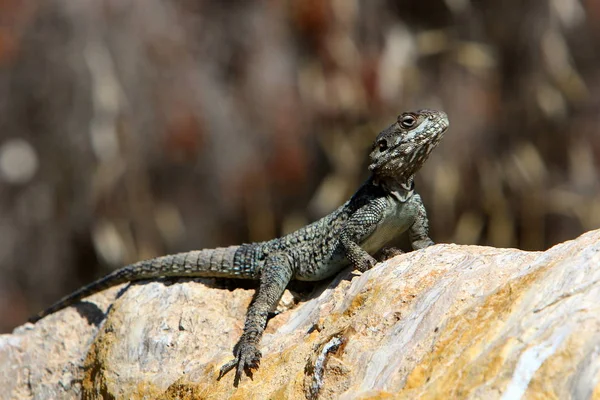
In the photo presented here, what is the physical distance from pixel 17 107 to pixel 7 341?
6.90m

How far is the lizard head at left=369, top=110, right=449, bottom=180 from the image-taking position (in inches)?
274

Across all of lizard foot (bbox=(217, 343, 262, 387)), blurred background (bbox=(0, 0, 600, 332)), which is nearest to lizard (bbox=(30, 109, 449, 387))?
lizard foot (bbox=(217, 343, 262, 387))

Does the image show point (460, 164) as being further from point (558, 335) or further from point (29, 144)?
point (558, 335)

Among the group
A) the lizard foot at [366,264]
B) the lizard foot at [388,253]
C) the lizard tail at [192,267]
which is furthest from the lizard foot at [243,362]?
the lizard foot at [388,253]

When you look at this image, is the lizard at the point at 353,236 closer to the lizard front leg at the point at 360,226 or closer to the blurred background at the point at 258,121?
the lizard front leg at the point at 360,226

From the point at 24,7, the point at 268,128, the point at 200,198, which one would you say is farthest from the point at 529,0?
the point at 24,7

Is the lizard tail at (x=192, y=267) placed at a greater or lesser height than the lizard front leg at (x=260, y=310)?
greater

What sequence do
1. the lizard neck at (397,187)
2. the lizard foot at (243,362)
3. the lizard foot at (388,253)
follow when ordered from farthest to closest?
1. the lizard neck at (397,187)
2. the lizard foot at (388,253)
3. the lizard foot at (243,362)

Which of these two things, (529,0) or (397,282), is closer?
(397,282)

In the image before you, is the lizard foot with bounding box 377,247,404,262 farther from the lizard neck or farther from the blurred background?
the blurred background

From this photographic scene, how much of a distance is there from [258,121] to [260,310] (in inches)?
284

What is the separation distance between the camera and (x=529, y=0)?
1315 centimetres

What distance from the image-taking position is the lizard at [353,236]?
6938mm

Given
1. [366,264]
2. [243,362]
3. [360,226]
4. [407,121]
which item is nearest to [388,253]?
[360,226]
